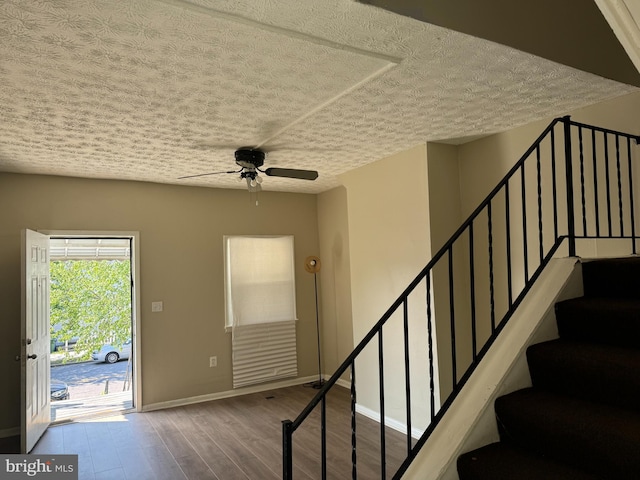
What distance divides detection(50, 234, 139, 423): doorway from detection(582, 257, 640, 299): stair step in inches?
246

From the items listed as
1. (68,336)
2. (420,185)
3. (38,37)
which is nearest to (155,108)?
(38,37)

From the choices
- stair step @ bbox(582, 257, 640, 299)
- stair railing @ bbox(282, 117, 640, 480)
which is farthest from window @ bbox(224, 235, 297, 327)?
stair step @ bbox(582, 257, 640, 299)

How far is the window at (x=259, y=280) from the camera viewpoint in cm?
573

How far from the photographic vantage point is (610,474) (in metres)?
1.51

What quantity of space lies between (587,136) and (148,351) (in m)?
4.81

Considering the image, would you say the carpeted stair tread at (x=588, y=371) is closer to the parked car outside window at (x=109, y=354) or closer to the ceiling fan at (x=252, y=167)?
the ceiling fan at (x=252, y=167)

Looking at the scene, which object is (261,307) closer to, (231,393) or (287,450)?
(231,393)

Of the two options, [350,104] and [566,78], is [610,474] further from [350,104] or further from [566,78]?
[350,104]

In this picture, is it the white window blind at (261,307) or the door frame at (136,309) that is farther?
the white window blind at (261,307)

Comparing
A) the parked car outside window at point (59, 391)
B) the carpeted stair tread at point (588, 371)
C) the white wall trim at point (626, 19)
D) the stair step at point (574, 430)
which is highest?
the white wall trim at point (626, 19)

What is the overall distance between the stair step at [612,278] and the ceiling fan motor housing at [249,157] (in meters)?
2.65

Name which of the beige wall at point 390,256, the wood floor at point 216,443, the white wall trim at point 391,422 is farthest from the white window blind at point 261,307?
the white wall trim at point 391,422

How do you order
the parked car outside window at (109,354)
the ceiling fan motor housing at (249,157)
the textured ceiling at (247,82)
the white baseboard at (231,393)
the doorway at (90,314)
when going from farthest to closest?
1. the parked car outside window at (109,354)
2. the doorway at (90,314)
3. the white baseboard at (231,393)
4. the ceiling fan motor housing at (249,157)
5. the textured ceiling at (247,82)

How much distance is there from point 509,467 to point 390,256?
2.88 metres
